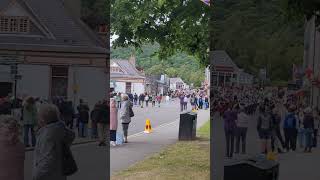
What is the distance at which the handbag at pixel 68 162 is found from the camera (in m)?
5.80

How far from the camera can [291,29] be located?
6496mm

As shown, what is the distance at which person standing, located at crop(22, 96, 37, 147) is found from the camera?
20.0 feet

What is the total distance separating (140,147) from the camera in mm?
14062

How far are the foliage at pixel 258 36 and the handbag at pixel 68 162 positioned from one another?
2.07 metres

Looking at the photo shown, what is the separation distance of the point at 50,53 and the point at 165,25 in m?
3.06

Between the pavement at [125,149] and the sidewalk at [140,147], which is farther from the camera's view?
the sidewalk at [140,147]

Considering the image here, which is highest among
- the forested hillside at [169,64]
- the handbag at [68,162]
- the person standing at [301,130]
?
the forested hillside at [169,64]

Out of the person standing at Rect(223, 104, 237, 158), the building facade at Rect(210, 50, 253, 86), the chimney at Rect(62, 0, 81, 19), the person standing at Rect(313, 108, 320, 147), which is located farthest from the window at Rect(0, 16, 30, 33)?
the person standing at Rect(313, 108, 320, 147)

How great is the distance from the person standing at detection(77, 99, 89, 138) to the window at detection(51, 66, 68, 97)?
23 cm

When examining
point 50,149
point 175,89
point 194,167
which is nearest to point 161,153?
point 175,89

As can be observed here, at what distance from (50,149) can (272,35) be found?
A: 2.82m

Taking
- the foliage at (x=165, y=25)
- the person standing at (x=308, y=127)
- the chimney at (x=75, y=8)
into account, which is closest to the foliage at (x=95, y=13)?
the chimney at (x=75, y=8)

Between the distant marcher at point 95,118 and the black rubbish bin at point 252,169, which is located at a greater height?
the distant marcher at point 95,118

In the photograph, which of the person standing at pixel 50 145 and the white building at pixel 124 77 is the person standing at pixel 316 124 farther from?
the person standing at pixel 50 145
